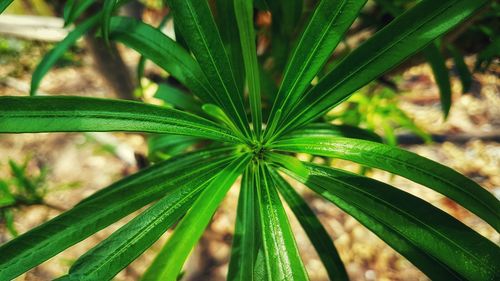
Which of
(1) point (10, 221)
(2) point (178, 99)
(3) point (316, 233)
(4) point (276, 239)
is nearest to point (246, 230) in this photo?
(4) point (276, 239)

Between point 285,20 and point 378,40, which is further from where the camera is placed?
point 285,20

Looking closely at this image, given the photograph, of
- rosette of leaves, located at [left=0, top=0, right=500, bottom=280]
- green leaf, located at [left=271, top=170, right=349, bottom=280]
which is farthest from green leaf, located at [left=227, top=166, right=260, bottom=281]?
green leaf, located at [left=271, top=170, right=349, bottom=280]

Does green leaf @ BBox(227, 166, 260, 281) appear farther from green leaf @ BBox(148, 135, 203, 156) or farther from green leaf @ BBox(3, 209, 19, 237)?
green leaf @ BBox(3, 209, 19, 237)

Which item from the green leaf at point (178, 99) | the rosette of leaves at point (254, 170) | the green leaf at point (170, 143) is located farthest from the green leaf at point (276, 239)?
the green leaf at point (170, 143)

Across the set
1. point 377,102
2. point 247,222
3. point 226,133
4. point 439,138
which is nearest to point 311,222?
point 247,222

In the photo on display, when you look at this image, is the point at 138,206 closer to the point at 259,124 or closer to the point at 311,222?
the point at 259,124

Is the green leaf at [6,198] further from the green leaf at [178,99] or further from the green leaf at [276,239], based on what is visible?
the green leaf at [276,239]

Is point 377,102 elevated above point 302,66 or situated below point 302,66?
above
